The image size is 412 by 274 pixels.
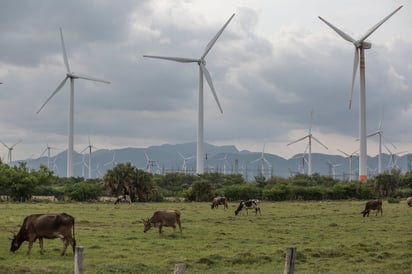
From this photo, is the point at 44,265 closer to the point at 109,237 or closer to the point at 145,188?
the point at 109,237

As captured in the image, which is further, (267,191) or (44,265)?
(267,191)

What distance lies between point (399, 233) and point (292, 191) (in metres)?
51.1

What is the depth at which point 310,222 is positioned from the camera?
37688mm

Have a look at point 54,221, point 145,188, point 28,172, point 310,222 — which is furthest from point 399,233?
point 28,172

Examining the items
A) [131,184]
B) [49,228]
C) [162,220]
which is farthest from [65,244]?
[131,184]

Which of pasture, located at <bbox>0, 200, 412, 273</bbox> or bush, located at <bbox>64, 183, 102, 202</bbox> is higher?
bush, located at <bbox>64, 183, 102, 202</bbox>

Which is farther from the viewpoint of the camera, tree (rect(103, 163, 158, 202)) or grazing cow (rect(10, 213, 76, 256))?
tree (rect(103, 163, 158, 202))

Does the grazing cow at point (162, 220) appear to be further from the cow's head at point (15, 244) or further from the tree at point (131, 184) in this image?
the tree at point (131, 184)

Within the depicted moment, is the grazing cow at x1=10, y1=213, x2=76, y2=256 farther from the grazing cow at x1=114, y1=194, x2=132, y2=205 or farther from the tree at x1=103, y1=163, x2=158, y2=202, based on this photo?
the tree at x1=103, y1=163, x2=158, y2=202

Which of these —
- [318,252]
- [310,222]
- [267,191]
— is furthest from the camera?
[267,191]

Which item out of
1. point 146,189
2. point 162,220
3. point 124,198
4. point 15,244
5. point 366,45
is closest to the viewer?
point 15,244

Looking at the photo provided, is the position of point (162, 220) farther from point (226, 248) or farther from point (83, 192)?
point (83, 192)

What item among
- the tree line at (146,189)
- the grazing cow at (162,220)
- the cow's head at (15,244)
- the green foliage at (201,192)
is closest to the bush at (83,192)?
the tree line at (146,189)

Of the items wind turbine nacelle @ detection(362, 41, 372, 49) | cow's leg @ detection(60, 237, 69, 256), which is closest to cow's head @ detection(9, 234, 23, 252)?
cow's leg @ detection(60, 237, 69, 256)
